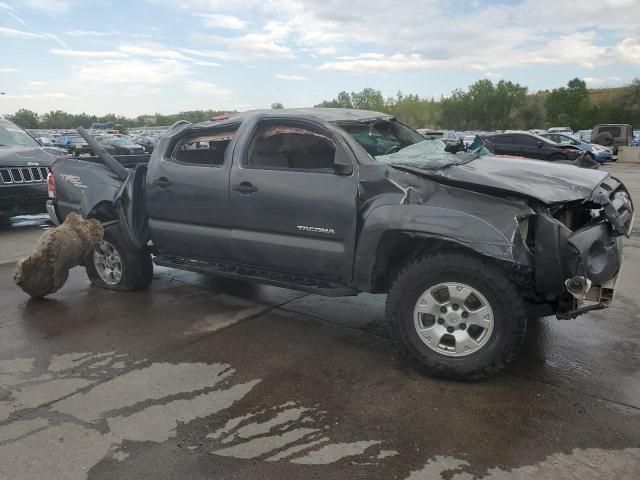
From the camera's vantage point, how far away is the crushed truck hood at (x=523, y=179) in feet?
11.6

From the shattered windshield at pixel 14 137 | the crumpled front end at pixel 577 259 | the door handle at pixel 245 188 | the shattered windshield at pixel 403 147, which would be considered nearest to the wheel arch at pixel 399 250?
the crumpled front end at pixel 577 259

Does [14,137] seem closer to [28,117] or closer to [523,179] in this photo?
[523,179]

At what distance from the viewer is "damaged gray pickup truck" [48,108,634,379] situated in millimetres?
3461

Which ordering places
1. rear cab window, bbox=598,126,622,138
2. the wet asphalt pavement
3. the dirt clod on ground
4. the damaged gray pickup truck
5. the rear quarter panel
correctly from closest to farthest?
the wet asphalt pavement
the damaged gray pickup truck
the dirt clod on ground
the rear quarter panel
rear cab window, bbox=598,126,622,138

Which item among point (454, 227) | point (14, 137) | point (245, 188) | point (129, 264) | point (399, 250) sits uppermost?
point (14, 137)

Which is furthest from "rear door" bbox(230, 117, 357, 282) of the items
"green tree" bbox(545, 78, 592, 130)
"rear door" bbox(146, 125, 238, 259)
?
"green tree" bbox(545, 78, 592, 130)

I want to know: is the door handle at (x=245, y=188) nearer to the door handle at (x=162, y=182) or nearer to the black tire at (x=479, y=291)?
the door handle at (x=162, y=182)

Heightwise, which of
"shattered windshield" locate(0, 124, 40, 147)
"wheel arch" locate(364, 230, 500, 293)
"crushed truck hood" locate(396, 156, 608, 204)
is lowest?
"wheel arch" locate(364, 230, 500, 293)

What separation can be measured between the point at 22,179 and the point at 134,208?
509 centimetres

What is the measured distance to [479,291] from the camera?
11.6 ft

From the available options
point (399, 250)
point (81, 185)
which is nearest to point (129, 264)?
point (81, 185)

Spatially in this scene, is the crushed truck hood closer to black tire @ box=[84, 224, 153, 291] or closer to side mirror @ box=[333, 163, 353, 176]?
side mirror @ box=[333, 163, 353, 176]

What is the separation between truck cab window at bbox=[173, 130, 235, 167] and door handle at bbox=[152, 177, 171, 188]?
0.22 meters

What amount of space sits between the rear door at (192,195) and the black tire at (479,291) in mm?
1736
